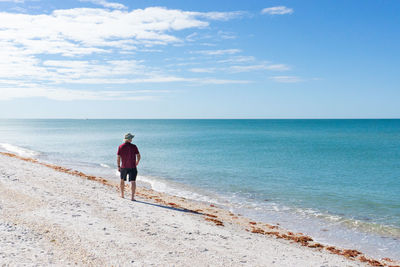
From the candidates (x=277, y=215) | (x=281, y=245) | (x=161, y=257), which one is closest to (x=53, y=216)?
(x=161, y=257)

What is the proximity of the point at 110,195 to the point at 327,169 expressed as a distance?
25.0 m

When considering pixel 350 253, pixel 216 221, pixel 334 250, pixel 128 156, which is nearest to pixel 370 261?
pixel 350 253

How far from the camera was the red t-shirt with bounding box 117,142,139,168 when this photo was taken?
1287 cm

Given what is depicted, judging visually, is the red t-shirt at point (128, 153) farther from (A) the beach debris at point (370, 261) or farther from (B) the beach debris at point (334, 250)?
(A) the beach debris at point (370, 261)

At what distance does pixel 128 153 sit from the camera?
1293 cm

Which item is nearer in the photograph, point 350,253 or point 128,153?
point 350,253

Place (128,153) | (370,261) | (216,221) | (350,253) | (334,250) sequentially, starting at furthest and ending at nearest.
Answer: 1. (128,153)
2. (216,221)
3. (334,250)
4. (350,253)
5. (370,261)

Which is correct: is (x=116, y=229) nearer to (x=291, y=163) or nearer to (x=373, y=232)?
(x=373, y=232)

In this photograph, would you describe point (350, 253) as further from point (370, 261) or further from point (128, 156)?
point (128, 156)

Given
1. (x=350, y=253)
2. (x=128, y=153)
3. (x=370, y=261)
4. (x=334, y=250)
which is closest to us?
(x=370, y=261)

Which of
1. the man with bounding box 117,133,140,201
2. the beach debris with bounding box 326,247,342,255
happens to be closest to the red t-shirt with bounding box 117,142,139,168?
the man with bounding box 117,133,140,201

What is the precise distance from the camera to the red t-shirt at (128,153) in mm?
12867

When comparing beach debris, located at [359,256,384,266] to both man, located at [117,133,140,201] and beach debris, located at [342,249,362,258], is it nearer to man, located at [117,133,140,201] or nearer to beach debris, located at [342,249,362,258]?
beach debris, located at [342,249,362,258]

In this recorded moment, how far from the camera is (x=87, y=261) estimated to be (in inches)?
288
